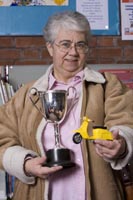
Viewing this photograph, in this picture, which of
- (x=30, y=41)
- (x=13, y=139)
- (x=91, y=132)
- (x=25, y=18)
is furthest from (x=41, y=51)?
(x=91, y=132)

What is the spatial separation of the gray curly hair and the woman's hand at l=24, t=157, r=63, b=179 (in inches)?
20.0

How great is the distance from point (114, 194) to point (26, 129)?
41 centimetres

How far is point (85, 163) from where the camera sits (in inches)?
51.9

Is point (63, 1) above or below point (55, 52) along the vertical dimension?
above

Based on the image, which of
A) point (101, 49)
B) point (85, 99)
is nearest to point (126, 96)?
point (85, 99)

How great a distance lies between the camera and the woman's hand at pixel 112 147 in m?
1.15

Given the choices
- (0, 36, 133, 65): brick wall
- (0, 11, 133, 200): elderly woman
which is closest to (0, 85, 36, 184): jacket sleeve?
(0, 11, 133, 200): elderly woman

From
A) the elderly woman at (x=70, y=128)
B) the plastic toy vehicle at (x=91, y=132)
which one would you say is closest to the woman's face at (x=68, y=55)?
the elderly woman at (x=70, y=128)

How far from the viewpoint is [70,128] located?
1384 mm

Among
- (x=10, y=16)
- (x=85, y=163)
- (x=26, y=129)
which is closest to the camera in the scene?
(x=85, y=163)

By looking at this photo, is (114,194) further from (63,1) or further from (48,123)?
(63,1)

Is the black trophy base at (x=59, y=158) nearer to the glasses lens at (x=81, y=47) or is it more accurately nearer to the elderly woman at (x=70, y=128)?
the elderly woman at (x=70, y=128)

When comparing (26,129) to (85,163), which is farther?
(26,129)

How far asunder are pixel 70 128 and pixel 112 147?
257 millimetres
